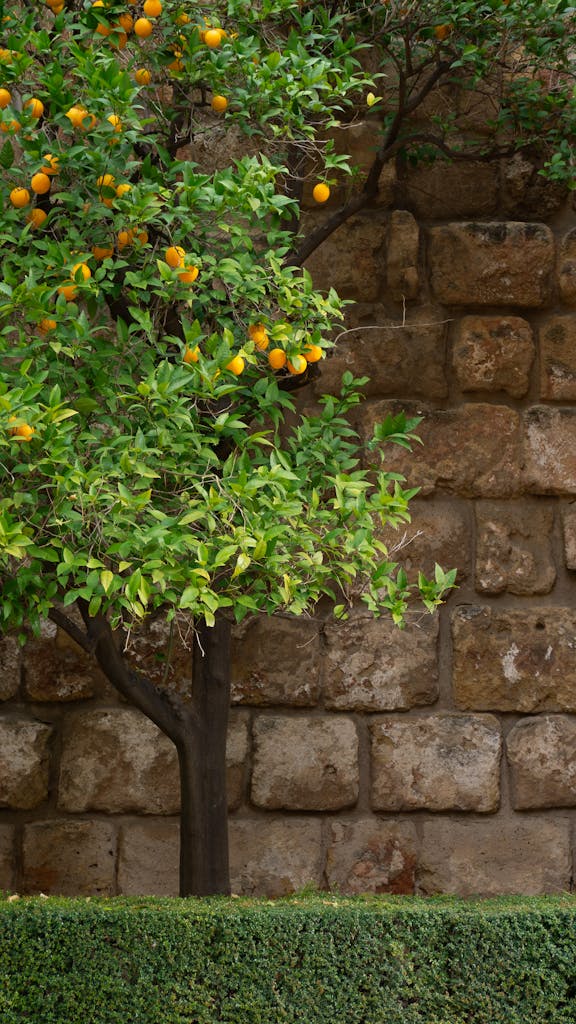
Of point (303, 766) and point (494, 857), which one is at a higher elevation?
point (303, 766)

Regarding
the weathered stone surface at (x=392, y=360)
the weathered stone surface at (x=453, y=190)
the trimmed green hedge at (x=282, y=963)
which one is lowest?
the trimmed green hedge at (x=282, y=963)

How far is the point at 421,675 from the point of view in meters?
3.58

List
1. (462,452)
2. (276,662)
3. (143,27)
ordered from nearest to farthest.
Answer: (143,27) < (276,662) < (462,452)

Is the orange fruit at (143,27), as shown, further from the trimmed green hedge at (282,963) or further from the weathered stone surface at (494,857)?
the weathered stone surface at (494,857)

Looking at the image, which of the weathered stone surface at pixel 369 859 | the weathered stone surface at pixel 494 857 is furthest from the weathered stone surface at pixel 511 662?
the weathered stone surface at pixel 369 859

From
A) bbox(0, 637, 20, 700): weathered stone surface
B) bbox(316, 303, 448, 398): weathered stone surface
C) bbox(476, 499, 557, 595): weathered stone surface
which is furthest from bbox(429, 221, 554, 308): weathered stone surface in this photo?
bbox(0, 637, 20, 700): weathered stone surface

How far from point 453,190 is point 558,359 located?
2.19 feet

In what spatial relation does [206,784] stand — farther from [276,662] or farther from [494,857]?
[494,857]

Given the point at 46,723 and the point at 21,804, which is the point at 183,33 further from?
the point at 21,804

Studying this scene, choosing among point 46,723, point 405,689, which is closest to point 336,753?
point 405,689

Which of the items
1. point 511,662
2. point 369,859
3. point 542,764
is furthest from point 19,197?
point 542,764

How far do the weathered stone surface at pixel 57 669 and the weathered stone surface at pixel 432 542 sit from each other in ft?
3.31

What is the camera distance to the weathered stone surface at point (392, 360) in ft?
12.2

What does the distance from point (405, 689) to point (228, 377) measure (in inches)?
55.0
